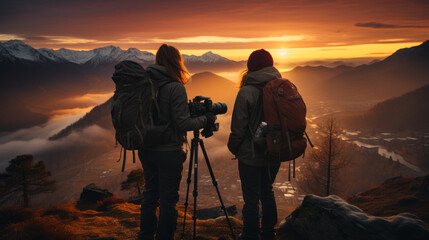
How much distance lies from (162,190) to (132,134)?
105 centimetres

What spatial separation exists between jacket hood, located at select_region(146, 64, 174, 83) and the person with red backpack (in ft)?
4.01

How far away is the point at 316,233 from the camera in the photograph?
16.3 ft

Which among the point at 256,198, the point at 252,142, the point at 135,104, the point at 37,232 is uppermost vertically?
the point at 135,104

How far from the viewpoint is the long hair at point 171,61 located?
12.8 feet

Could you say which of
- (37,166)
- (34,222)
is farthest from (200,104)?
(37,166)

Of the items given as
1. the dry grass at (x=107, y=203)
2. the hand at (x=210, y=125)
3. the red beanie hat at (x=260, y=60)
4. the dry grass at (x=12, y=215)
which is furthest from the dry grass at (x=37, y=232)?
the red beanie hat at (x=260, y=60)

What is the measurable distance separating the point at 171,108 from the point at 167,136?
0.45 m

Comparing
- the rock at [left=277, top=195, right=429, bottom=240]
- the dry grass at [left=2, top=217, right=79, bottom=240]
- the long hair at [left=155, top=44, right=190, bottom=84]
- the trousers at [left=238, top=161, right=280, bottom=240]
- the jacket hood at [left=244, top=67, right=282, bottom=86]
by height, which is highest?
the long hair at [left=155, top=44, right=190, bottom=84]

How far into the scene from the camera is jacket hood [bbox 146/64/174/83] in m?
3.78

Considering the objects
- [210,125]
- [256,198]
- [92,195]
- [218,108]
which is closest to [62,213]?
[92,195]

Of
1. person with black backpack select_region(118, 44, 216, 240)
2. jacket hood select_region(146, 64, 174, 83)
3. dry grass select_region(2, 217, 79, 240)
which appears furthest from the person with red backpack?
dry grass select_region(2, 217, 79, 240)

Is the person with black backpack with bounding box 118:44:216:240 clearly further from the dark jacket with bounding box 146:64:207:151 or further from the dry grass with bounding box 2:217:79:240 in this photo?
the dry grass with bounding box 2:217:79:240

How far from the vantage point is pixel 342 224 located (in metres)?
4.61

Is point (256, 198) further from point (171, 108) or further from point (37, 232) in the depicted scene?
point (37, 232)
